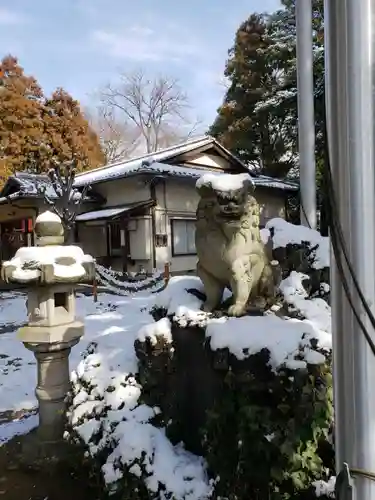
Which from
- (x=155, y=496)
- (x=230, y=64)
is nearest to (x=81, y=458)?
(x=155, y=496)

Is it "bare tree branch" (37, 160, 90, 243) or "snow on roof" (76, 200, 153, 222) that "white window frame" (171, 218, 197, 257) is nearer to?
"snow on roof" (76, 200, 153, 222)

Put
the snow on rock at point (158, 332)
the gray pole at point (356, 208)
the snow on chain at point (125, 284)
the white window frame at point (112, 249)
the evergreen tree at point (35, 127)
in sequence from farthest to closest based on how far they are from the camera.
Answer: the evergreen tree at point (35, 127)
the white window frame at point (112, 249)
the snow on chain at point (125, 284)
the snow on rock at point (158, 332)
the gray pole at point (356, 208)

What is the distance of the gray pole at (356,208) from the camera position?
1.08 m

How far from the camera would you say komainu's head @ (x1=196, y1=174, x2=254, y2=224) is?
2697 mm

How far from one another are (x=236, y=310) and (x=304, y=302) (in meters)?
0.49

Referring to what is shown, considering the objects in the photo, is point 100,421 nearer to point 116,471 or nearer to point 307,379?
point 116,471

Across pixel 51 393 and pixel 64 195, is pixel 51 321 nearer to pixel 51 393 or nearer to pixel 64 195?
pixel 51 393

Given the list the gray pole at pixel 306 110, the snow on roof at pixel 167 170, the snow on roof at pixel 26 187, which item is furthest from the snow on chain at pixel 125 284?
the gray pole at pixel 306 110

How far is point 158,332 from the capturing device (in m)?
2.95

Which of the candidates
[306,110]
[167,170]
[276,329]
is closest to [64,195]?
[167,170]

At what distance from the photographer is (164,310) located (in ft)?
10.7

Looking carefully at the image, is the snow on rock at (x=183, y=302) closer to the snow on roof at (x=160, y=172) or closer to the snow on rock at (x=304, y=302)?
the snow on rock at (x=304, y=302)

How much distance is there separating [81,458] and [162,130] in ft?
96.8

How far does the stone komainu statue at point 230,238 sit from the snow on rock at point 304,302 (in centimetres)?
24
